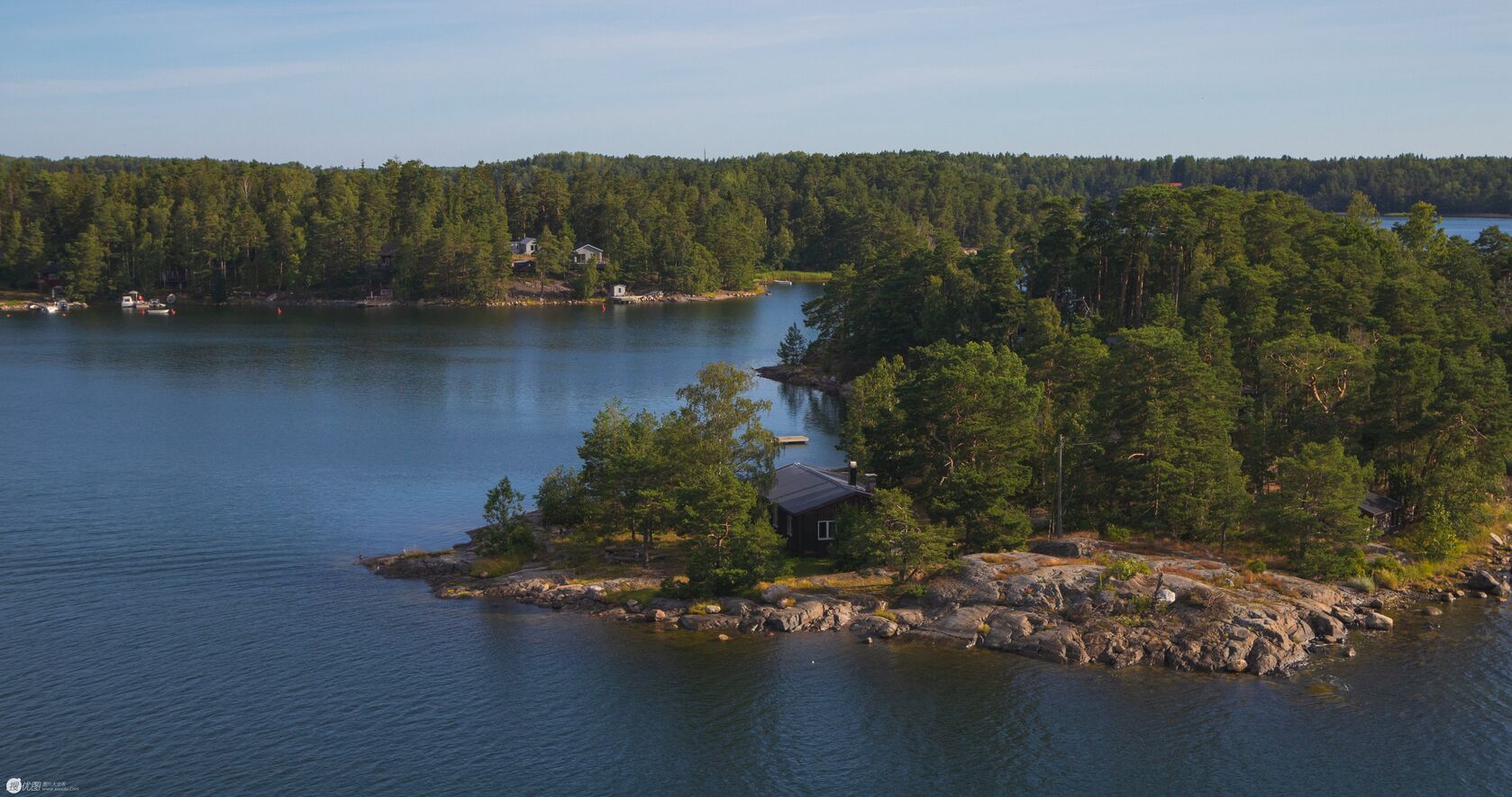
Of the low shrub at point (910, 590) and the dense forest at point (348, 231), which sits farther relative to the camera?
the dense forest at point (348, 231)

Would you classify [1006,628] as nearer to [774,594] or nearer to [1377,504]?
[774,594]

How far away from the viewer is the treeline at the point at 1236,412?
43.8 meters

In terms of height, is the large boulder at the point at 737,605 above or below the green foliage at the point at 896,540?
below

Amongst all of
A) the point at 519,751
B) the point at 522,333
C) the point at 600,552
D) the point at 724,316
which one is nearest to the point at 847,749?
the point at 519,751

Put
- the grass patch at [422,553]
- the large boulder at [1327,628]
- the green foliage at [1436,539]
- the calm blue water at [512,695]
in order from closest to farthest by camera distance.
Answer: the calm blue water at [512,695] < the large boulder at [1327,628] < the green foliage at [1436,539] < the grass patch at [422,553]

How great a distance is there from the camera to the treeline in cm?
4378

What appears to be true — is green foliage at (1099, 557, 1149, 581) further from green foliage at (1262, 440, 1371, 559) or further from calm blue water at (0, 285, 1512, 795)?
green foliage at (1262, 440, 1371, 559)

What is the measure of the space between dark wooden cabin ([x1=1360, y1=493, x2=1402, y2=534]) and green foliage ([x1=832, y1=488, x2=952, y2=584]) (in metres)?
17.3

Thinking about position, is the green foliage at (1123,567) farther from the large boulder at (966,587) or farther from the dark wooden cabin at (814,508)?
the dark wooden cabin at (814,508)

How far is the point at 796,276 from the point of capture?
18862 cm

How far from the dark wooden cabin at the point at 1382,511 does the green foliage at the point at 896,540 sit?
56.8 ft

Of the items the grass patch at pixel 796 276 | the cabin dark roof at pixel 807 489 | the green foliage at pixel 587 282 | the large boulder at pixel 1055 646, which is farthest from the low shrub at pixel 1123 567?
the grass patch at pixel 796 276

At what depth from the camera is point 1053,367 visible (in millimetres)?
57125

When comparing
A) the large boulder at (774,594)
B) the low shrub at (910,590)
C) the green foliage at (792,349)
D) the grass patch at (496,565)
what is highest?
the green foliage at (792,349)
